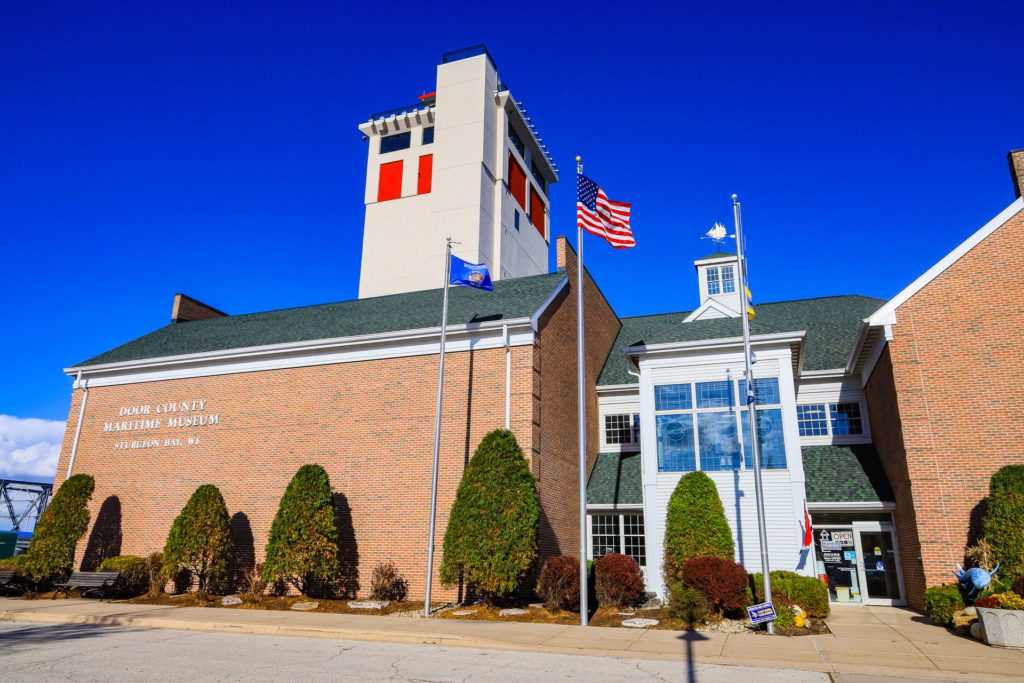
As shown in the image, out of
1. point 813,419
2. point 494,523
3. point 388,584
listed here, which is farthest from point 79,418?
point 813,419

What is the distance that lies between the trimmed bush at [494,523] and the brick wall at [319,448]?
1.84 metres

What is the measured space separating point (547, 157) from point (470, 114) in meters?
10.5

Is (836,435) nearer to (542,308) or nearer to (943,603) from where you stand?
(943,603)

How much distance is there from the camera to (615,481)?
23.1m

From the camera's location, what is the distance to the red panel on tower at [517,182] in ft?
153

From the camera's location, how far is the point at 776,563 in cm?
1847

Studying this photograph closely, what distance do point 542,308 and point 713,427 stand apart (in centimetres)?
640

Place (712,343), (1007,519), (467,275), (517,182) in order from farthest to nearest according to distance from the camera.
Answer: (517,182) < (712,343) < (467,275) < (1007,519)

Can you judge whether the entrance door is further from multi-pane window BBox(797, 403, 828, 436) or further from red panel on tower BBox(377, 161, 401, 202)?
red panel on tower BBox(377, 161, 401, 202)

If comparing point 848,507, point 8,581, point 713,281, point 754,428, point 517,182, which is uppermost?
point 517,182

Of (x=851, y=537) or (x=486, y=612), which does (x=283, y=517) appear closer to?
(x=486, y=612)

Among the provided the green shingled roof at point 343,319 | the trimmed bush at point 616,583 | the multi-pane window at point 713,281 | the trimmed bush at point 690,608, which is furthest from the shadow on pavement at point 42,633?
the multi-pane window at point 713,281

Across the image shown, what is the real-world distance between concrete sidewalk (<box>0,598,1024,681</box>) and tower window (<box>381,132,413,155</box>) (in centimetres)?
3575

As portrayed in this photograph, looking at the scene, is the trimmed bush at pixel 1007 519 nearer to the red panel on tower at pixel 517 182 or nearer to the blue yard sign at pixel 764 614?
the blue yard sign at pixel 764 614
